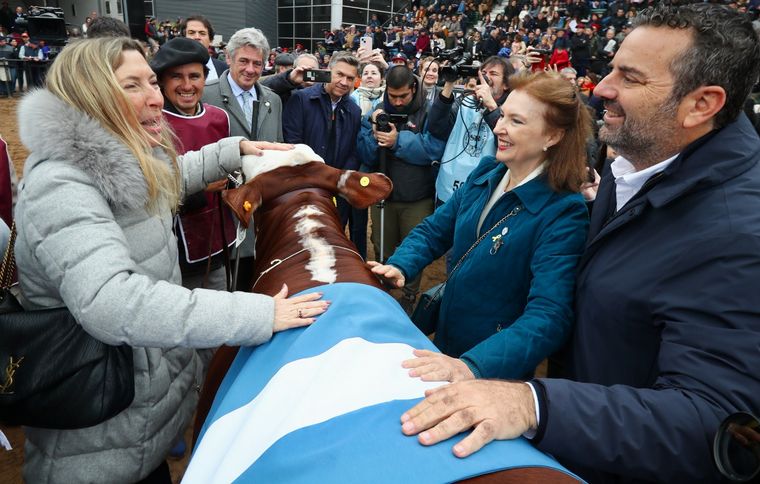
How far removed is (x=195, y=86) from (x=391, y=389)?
8.36ft

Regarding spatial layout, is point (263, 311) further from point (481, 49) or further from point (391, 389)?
point (481, 49)

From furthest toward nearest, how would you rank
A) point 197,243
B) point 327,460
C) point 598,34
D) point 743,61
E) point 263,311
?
point 598,34 → point 197,243 → point 263,311 → point 743,61 → point 327,460

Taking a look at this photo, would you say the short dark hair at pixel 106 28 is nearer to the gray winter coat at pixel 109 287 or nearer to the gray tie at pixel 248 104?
the gray tie at pixel 248 104

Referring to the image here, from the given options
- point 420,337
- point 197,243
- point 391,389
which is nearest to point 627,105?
point 420,337

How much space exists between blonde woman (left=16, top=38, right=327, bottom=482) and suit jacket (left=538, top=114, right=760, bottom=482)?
0.80m

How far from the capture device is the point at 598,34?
16.6 metres

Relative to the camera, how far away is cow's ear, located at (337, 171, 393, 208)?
2357mm

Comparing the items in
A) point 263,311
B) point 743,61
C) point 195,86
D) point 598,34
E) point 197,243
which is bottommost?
point 197,243

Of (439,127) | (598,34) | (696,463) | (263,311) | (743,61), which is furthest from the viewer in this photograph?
(598,34)

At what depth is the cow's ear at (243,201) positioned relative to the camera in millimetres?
2084

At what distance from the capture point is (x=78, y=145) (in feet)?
4.54

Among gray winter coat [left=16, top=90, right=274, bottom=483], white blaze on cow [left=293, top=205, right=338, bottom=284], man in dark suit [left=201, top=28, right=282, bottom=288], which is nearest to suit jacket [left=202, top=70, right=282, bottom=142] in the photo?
man in dark suit [left=201, top=28, right=282, bottom=288]

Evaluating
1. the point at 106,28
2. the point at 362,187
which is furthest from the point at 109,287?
the point at 106,28

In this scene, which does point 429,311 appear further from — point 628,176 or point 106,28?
point 106,28
